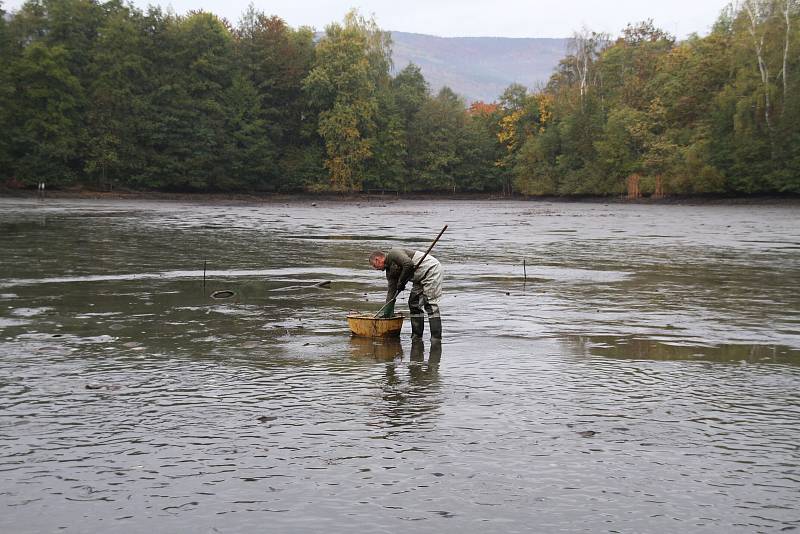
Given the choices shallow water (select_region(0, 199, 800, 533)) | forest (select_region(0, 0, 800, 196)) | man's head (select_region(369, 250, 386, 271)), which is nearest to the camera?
shallow water (select_region(0, 199, 800, 533))

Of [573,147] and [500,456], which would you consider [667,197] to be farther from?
[500,456]

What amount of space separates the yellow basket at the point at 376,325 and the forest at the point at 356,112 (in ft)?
218

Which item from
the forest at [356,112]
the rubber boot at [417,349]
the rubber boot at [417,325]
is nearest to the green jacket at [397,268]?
the rubber boot at [417,325]

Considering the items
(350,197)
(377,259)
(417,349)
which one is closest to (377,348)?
(417,349)

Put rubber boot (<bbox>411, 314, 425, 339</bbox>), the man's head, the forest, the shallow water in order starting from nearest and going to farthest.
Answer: the shallow water < the man's head < rubber boot (<bbox>411, 314, 425, 339</bbox>) < the forest

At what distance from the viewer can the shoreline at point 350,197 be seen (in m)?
70.8

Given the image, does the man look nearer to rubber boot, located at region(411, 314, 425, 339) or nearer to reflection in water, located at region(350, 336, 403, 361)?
rubber boot, located at region(411, 314, 425, 339)

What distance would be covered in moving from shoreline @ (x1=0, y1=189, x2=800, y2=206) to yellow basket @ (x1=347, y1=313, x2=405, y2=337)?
60692 mm

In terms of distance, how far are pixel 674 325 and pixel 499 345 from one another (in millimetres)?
3132

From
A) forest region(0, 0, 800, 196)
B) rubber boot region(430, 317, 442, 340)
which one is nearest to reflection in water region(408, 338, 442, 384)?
rubber boot region(430, 317, 442, 340)

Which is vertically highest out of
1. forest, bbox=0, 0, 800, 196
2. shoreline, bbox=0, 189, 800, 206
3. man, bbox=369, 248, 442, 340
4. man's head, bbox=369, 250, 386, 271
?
forest, bbox=0, 0, 800, 196

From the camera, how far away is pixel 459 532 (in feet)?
16.9

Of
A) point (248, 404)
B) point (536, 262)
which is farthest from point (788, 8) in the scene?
point (248, 404)

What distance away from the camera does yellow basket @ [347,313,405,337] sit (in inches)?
434
